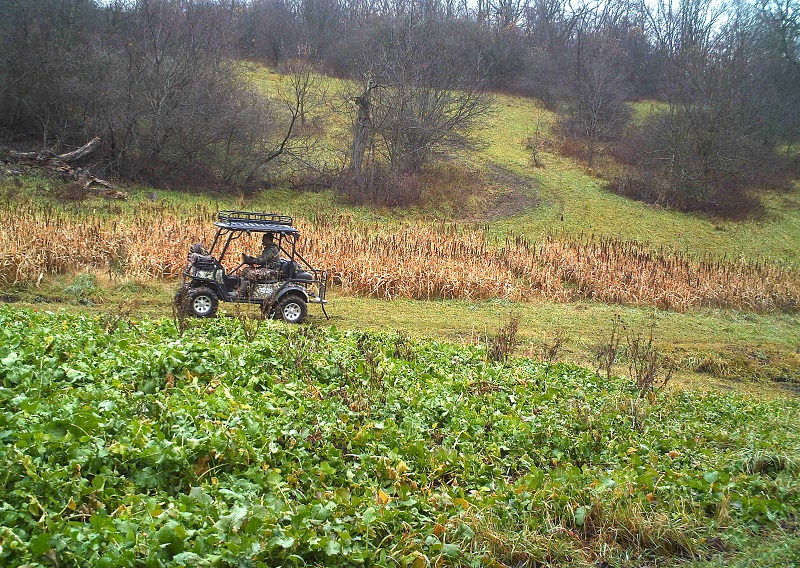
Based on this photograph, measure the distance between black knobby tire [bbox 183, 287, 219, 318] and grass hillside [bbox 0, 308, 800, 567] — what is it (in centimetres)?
304

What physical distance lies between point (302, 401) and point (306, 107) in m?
33.3

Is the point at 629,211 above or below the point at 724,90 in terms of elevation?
below

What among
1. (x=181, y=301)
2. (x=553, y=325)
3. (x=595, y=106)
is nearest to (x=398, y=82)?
(x=595, y=106)

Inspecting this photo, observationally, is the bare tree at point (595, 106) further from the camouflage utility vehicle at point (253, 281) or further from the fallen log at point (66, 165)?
the camouflage utility vehicle at point (253, 281)

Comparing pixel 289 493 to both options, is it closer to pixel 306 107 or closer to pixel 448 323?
pixel 448 323

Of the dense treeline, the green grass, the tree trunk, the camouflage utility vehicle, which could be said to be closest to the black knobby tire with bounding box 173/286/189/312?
the camouflage utility vehicle

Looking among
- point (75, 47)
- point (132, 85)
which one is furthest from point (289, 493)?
point (75, 47)

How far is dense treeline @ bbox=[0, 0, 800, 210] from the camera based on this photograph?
2911cm

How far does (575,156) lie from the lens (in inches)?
1737

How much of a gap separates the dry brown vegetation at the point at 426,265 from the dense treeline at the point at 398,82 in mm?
9565

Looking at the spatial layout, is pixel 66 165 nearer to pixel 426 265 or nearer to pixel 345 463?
pixel 426 265

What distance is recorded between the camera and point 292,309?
12227 millimetres

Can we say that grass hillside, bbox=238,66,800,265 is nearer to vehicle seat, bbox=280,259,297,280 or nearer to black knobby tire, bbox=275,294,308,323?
vehicle seat, bbox=280,259,297,280

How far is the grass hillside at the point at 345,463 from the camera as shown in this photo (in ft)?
14.3
